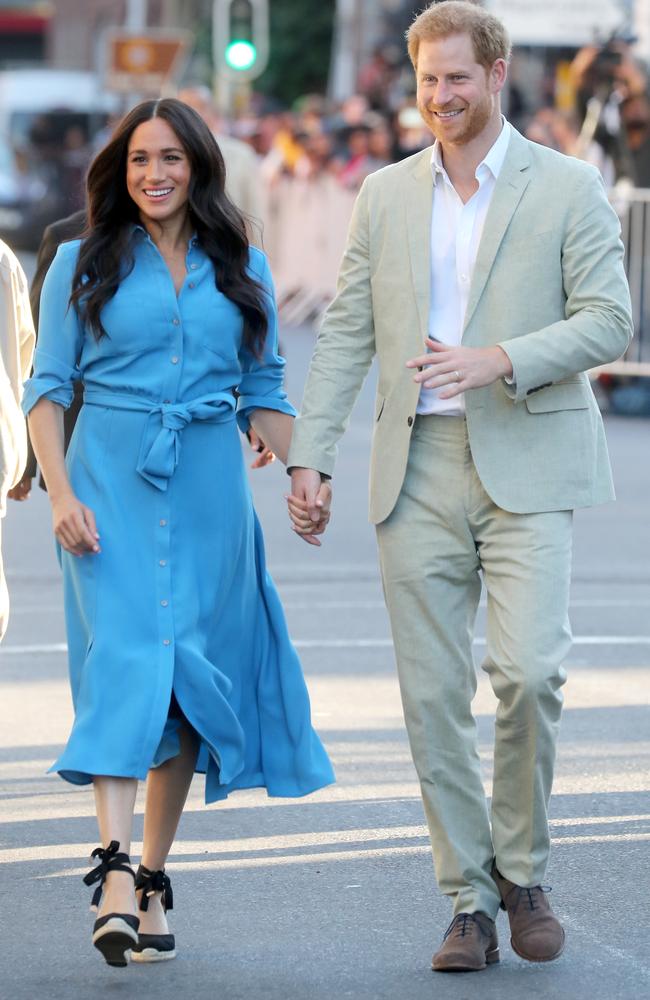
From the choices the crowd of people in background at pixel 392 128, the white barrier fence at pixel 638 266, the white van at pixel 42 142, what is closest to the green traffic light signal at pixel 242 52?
the crowd of people in background at pixel 392 128

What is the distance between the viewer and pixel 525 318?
17.2 feet

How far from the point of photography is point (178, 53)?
29812mm

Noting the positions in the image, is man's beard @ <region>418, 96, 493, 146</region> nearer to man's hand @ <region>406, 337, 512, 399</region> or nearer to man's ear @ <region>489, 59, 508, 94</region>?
man's ear @ <region>489, 59, 508, 94</region>

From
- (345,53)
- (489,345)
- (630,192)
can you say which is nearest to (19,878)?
(489,345)

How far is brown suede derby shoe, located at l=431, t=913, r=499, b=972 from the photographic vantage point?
5102 mm

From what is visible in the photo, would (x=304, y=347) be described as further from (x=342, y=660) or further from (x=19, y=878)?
(x=19, y=878)

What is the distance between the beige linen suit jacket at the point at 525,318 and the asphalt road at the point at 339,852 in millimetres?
1095

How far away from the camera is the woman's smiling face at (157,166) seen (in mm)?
5332

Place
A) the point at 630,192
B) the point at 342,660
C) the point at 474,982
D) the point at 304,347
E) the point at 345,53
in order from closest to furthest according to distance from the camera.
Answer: the point at 474,982 < the point at 342,660 < the point at 630,192 < the point at 304,347 < the point at 345,53

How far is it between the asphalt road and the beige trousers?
0.31m

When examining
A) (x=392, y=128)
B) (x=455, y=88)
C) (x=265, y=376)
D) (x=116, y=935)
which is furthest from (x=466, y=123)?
(x=392, y=128)

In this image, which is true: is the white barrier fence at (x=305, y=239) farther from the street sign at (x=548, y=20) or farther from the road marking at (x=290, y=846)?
the road marking at (x=290, y=846)

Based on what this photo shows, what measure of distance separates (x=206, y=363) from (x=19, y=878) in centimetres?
160

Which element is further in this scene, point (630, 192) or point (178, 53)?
point (178, 53)
